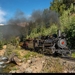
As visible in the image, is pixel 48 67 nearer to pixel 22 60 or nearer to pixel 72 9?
pixel 22 60

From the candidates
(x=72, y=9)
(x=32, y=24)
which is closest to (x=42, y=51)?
(x=32, y=24)

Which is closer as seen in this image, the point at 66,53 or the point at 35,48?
the point at 66,53

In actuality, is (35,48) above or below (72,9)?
below

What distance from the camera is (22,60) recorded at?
16781 millimetres

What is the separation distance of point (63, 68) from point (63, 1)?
28.3m

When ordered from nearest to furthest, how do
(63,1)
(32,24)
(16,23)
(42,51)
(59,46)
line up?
(59,46) → (42,51) → (16,23) → (32,24) → (63,1)

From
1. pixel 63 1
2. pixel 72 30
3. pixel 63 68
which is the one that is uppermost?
pixel 63 1

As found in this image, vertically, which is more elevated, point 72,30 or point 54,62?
point 72,30

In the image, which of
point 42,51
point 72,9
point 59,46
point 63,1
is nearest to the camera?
point 59,46

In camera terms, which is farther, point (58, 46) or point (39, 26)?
point (39, 26)

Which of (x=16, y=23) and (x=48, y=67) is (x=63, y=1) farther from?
(x=48, y=67)

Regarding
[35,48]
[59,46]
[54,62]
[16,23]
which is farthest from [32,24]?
[54,62]

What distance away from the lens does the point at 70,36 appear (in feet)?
61.3

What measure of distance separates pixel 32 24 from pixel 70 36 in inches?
445
